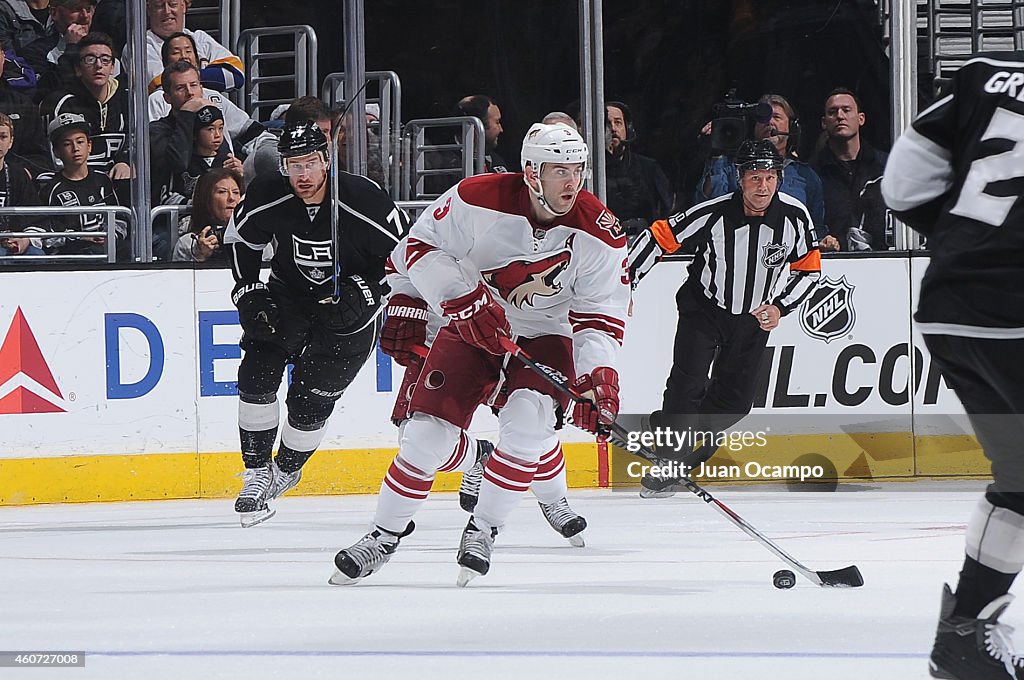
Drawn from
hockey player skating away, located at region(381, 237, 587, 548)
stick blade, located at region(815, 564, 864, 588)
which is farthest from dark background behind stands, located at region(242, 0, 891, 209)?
stick blade, located at region(815, 564, 864, 588)

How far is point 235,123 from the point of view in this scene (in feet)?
22.1

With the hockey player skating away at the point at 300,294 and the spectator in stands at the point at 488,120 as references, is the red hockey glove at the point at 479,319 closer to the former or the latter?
the hockey player skating away at the point at 300,294

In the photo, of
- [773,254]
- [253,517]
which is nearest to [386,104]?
[773,254]

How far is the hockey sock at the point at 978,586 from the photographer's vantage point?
7.38 feet

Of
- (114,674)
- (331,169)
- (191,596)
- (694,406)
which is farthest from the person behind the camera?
(694,406)

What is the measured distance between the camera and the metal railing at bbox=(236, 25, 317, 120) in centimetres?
698

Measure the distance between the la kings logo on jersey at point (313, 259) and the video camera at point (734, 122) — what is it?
227 cm

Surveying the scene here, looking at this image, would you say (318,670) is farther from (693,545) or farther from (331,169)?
(331,169)

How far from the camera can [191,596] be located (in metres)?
3.46

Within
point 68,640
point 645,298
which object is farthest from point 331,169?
point 68,640

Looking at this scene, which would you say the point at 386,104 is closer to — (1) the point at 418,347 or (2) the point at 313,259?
(2) the point at 313,259

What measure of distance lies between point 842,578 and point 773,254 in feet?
9.05

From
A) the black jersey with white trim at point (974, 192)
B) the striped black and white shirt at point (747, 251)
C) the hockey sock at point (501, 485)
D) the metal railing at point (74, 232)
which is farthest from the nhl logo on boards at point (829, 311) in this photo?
the black jersey with white trim at point (974, 192)

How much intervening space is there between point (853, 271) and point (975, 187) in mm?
3939
